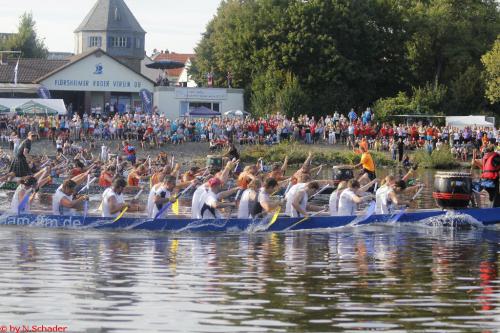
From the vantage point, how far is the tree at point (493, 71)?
2254 inches

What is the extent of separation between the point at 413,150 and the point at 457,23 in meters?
18.5

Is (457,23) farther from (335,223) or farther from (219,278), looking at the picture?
(219,278)

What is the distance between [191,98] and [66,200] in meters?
39.2

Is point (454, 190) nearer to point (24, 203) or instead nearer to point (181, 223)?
point (181, 223)

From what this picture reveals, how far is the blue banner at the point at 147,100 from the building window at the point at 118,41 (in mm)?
29320

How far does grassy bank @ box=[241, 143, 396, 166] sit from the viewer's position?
147ft

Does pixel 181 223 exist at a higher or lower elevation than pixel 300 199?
lower

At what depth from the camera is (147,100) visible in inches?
2280

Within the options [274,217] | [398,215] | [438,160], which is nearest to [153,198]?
[274,217]

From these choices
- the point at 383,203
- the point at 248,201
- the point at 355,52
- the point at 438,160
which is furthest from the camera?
the point at 355,52

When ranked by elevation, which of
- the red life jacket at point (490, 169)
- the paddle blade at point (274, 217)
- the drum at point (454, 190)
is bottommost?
the paddle blade at point (274, 217)

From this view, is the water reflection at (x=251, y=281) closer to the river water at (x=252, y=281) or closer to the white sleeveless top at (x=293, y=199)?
the river water at (x=252, y=281)

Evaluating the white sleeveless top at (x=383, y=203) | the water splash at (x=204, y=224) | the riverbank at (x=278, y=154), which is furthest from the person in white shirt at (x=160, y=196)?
the riverbank at (x=278, y=154)

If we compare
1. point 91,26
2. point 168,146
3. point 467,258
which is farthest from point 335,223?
point 91,26
